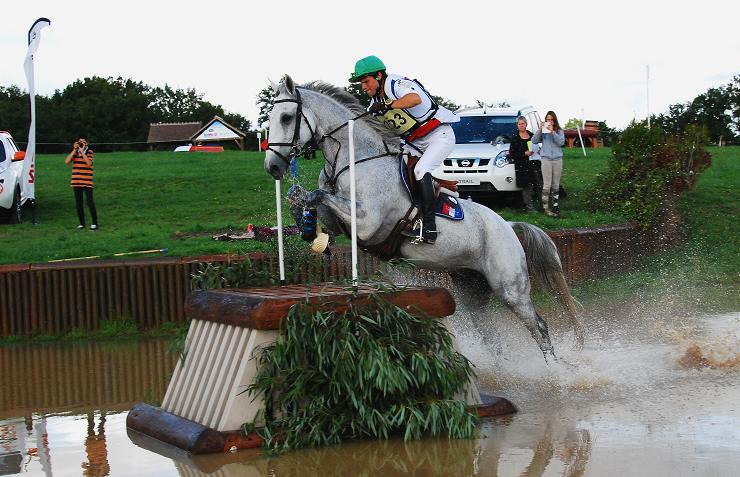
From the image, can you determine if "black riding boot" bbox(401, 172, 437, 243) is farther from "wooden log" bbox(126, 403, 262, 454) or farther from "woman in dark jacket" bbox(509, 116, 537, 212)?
"woman in dark jacket" bbox(509, 116, 537, 212)

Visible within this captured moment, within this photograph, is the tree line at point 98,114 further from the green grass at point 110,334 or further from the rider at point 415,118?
the rider at point 415,118

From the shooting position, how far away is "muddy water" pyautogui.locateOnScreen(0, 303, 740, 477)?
6.02m

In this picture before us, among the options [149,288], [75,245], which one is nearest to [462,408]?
[149,288]

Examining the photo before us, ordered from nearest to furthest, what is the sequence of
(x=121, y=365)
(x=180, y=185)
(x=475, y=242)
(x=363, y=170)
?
1. (x=363, y=170)
2. (x=475, y=242)
3. (x=121, y=365)
4. (x=180, y=185)

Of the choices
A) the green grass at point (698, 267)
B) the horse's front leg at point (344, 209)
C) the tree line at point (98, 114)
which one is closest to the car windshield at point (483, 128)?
the green grass at point (698, 267)

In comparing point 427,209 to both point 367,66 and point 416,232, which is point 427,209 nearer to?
point 416,232

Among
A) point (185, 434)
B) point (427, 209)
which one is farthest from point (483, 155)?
point (185, 434)

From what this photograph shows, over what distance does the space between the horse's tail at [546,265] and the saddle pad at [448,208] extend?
1.07 metres

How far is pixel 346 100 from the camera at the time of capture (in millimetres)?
8016

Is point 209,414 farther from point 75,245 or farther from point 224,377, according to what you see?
point 75,245

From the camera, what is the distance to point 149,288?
12.3 m

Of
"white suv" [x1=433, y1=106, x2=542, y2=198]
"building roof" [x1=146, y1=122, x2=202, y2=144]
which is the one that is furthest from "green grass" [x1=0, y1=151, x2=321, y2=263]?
"building roof" [x1=146, y1=122, x2=202, y2=144]

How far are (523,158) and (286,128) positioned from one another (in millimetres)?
10125

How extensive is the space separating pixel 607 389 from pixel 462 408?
1943 mm
